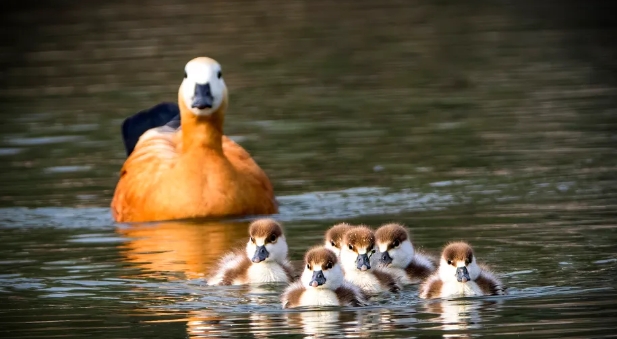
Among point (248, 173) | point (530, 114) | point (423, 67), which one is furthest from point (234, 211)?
point (423, 67)

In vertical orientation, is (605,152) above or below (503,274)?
above

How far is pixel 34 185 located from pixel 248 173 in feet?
8.40

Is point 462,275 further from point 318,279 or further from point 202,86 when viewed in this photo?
point 202,86

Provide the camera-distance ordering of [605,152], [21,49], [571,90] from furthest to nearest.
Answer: [21,49], [571,90], [605,152]

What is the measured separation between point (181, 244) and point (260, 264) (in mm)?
1923

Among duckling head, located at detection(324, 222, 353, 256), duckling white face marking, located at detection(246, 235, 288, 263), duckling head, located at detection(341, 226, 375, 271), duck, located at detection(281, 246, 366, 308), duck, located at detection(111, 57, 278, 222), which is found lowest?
duck, located at detection(281, 246, 366, 308)

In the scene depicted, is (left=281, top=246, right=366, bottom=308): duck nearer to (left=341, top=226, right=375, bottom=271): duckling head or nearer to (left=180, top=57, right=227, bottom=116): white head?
(left=341, top=226, right=375, bottom=271): duckling head

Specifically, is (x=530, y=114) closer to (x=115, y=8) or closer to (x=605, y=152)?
(x=605, y=152)

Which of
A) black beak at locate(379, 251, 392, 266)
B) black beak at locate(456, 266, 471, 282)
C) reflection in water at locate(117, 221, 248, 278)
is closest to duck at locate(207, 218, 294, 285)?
reflection in water at locate(117, 221, 248, 278)

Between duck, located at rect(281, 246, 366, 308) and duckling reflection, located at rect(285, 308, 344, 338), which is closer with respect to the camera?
duckling reflection, located at rect(285, 308, 344, 338)

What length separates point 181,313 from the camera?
9.69 m

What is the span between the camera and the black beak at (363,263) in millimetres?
10086

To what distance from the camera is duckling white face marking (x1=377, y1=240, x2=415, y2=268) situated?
10.5 m

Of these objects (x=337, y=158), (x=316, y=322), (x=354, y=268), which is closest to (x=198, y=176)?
(x=337, y=158)
